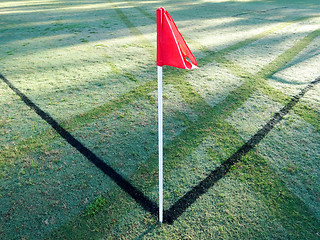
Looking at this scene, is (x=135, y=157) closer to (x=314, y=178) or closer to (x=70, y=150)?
(x=70, y=150)

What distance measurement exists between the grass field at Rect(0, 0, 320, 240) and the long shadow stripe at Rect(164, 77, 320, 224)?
0.01 metres

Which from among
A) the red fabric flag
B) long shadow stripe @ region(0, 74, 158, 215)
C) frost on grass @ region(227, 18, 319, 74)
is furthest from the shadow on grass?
frost on grass @ region(227, 18, 319, 74)

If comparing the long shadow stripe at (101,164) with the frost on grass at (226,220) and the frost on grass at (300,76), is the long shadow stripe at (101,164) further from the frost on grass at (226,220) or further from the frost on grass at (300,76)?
the frost on grass at (300,76)

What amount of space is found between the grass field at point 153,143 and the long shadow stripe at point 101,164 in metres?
0.01

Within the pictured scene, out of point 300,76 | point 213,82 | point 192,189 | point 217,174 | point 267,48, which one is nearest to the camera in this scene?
point 192,189

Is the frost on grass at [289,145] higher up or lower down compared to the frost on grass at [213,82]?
lower down

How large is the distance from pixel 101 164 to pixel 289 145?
206cm

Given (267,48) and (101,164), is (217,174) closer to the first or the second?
(101,164)

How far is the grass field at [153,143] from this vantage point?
1.68m

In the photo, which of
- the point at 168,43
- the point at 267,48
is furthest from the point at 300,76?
the point at 168,43

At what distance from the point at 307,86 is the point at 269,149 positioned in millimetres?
1927

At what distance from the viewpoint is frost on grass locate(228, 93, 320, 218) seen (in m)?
1.94

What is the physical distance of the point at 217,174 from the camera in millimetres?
2049

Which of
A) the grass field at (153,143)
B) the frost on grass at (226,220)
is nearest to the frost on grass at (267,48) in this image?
the grass field at (153,143)
